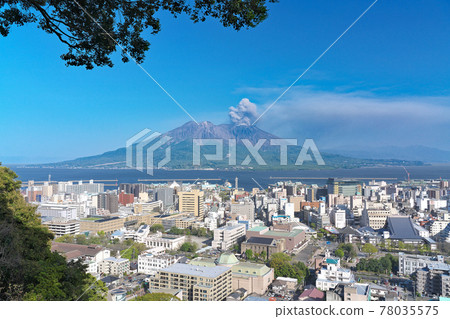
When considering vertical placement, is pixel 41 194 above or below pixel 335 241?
above

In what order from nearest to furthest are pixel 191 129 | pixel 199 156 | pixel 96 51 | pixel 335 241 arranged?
1. pixel 96 51
2. pixel 199 156
3. pixel 191 129
4. pixel 335 241

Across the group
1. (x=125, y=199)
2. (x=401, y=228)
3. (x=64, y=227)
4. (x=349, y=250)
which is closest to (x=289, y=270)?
(x=349, y=250)

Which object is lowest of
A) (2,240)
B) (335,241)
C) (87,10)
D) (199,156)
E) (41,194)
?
(335,241)

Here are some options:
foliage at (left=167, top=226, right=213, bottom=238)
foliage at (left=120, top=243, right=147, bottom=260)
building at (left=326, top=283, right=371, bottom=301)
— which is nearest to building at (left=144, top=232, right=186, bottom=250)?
foliage at (left=120, top=243, right=147, bottom=260)

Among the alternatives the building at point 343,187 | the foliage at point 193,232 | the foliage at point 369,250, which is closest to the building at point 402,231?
the foliage at point 369,250

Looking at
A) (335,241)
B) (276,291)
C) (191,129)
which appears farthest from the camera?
(335,241)
